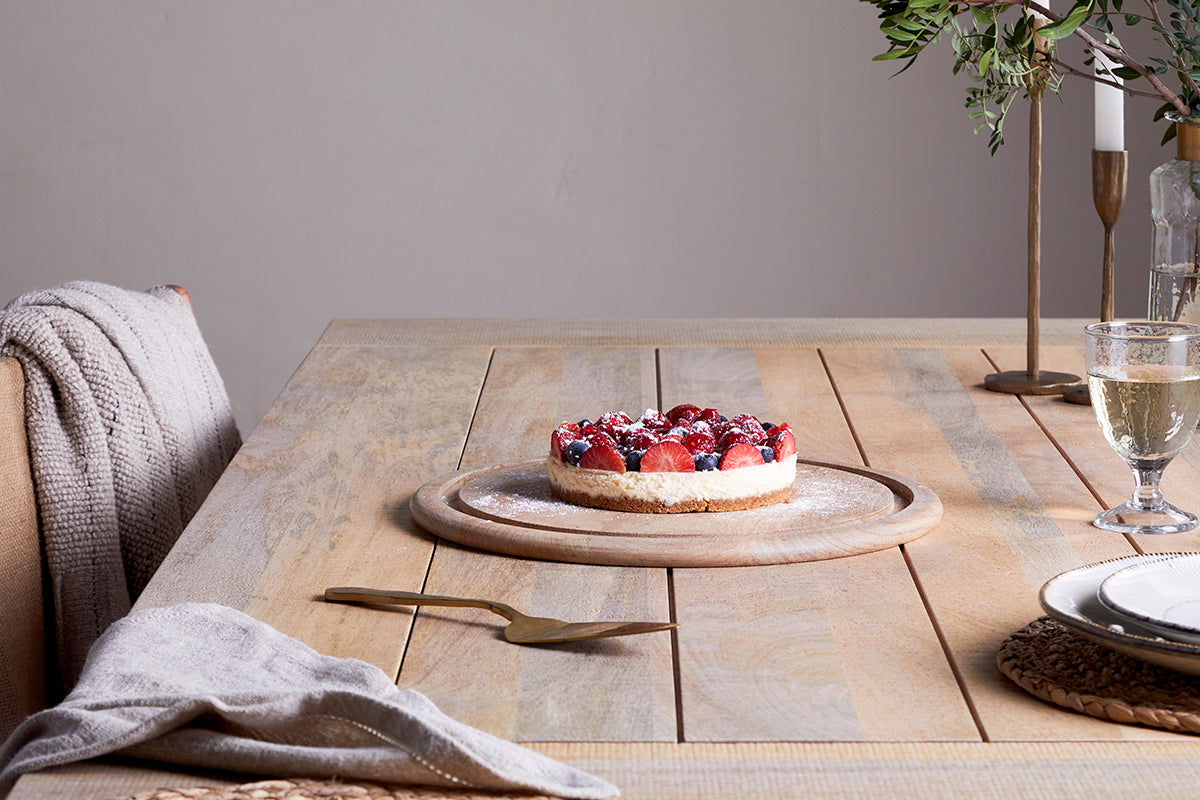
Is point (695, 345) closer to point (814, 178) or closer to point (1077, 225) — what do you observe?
point (814, 178)

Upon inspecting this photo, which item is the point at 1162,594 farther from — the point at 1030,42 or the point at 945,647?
the point at 1030,42

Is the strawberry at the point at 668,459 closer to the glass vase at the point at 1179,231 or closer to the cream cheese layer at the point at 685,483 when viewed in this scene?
the cream cheese layer at the point at 685,483

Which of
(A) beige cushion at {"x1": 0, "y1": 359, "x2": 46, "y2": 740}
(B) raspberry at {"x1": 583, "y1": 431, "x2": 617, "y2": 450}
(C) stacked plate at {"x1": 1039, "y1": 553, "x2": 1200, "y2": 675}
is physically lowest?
(A) beige cushion at {"x1": 0, "y1": 359, "x2": 46, "y2": 740}

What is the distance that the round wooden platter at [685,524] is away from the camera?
1037 mm

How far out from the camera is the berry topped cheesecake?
3.68 ft

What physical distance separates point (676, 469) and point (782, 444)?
0.30ft

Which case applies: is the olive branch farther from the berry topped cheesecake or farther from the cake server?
the cake server

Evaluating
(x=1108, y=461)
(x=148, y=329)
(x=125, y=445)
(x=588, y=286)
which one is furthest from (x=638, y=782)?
(x=588, y=286)

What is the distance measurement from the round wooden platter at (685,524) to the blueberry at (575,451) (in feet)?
0.13

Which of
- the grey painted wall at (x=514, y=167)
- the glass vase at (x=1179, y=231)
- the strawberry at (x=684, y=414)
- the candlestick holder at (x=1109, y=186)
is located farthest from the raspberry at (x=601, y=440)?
the grey painted wall at (x=514, y=167)

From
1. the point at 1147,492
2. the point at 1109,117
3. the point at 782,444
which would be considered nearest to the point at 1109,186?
the point at 1109,117

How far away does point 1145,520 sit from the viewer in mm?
1139

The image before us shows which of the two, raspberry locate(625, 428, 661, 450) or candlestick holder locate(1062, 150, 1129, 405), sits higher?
candlestick holder locate(1062, 150, 1129, 405)

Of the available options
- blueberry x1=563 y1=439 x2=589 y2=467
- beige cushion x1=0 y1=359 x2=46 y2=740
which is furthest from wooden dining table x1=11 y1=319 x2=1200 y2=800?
beige cushion x1=0 y1=359 x2=46 y2=740
